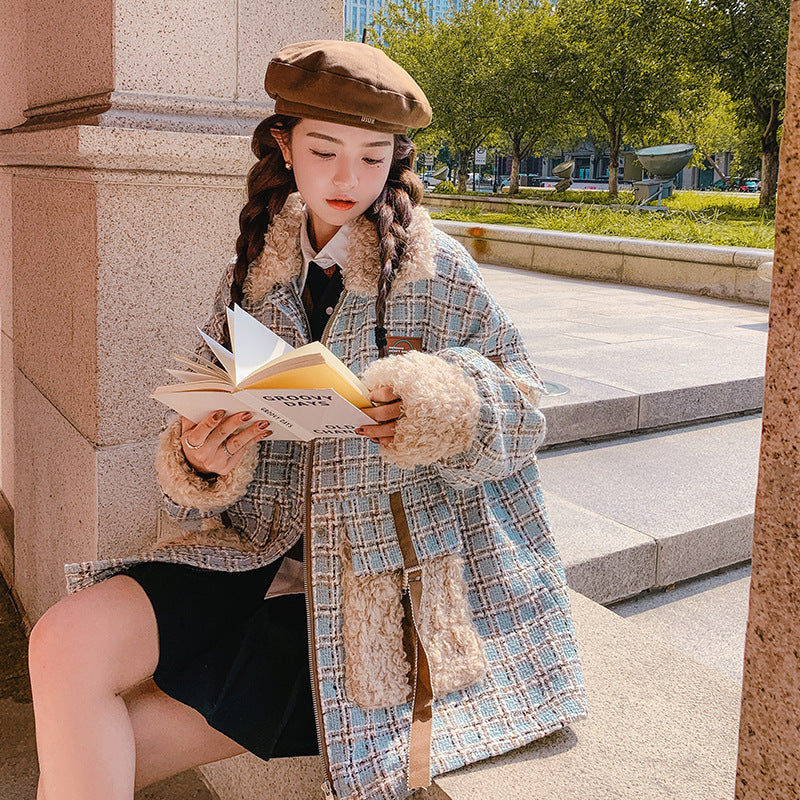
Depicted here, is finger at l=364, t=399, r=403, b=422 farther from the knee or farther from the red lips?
the knee

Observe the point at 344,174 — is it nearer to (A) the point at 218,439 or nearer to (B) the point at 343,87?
(B) the point at 343,87

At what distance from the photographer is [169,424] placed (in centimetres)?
198

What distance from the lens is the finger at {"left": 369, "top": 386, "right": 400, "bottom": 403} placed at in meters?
1.70

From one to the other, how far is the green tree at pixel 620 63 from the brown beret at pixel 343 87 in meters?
21.0

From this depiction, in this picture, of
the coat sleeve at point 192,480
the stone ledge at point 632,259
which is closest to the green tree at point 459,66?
the stone ledge at point 632,259

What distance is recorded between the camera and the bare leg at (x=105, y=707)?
1.70m

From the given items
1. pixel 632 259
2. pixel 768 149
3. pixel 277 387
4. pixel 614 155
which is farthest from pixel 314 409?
pixel 614 155

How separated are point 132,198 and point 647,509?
93.2 inches

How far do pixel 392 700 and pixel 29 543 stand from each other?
230cm

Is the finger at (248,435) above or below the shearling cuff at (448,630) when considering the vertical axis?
above

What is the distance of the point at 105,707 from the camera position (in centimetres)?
175

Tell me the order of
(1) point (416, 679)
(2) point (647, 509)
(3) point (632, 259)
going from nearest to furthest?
1. (1) point (416, 679)
2. (2) point (647, 509)
3. (3) point (632, 259)

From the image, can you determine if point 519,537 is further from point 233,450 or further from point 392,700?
point 233,450

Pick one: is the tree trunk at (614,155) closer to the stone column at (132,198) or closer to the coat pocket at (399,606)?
the stone column at (132,198)
